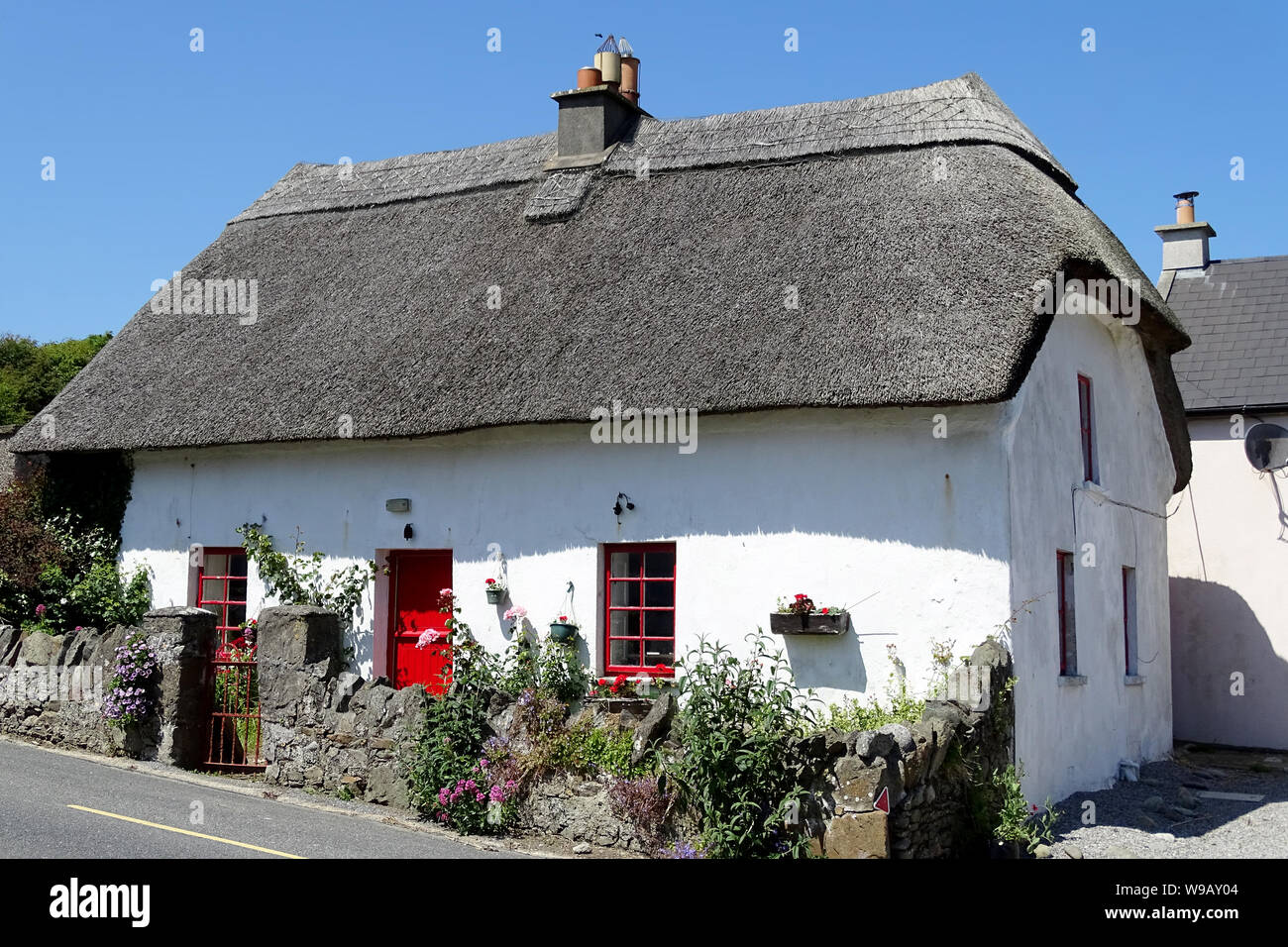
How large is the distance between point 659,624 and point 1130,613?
5.71 metres

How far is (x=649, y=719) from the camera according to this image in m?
8.60

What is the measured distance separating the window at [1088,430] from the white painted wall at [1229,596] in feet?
16.1

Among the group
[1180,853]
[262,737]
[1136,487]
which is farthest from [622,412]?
[1136,487]

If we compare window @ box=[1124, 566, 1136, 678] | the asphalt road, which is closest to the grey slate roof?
window @ box=[1124, 566, 1136, 678]

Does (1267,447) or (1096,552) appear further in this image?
(1267,447)

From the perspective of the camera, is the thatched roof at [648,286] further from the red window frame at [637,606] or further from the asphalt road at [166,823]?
the asphalt road at [166,823]

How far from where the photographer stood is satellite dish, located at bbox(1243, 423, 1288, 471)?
627 inches

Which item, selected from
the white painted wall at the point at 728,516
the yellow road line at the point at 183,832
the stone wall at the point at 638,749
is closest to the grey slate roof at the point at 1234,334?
the white painted wall at the point at 728,516

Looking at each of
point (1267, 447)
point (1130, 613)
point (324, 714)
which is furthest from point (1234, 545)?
point (324, 714)

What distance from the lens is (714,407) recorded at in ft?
34.0

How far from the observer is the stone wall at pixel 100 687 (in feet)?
35.3

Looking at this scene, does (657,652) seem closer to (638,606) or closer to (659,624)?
(659,624)

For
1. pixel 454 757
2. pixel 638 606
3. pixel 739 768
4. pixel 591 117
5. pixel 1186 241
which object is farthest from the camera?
pixel 1186 241
